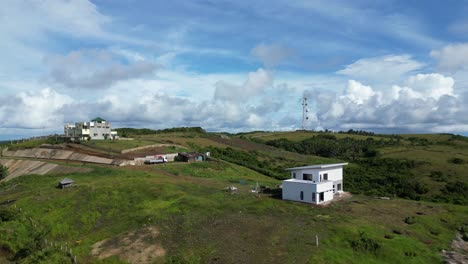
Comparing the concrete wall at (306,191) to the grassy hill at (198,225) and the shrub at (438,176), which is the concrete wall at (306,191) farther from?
the shrub at (438,176)

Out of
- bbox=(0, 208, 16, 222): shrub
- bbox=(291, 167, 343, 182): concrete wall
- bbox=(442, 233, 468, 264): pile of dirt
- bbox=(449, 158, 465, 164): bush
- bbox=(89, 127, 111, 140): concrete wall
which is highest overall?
bbox=(89, 127, 111, 140): concrete wall

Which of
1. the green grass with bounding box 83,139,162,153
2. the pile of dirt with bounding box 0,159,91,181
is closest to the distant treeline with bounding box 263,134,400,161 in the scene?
the green grass with bounding box 83,139,162,153

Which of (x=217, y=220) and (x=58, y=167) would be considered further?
(x=58, y=167)

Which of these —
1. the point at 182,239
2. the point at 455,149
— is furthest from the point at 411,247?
the point at 455,149

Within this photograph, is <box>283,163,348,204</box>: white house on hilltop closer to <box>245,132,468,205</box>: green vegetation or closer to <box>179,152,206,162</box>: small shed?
<box>245,132,468,205</box>: green vegetation

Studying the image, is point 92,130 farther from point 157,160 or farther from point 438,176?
point 438,176

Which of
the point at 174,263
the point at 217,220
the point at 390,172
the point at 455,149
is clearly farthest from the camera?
the point at 455,149

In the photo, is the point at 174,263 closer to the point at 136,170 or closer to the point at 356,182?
the point at 136,170
